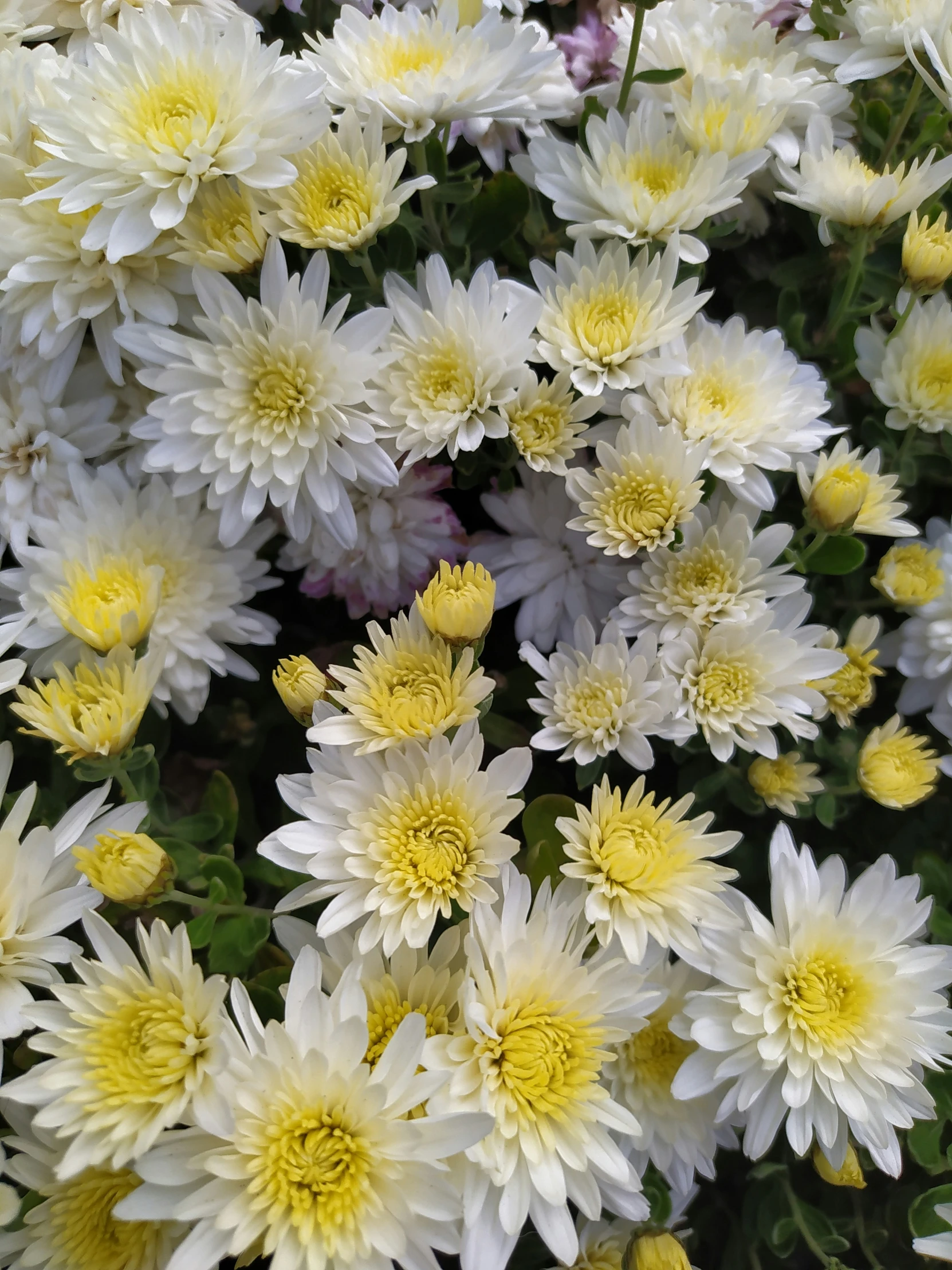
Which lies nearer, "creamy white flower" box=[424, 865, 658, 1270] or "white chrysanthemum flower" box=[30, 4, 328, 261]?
"creamy white flower" box=[424, 865, 658, 1270]

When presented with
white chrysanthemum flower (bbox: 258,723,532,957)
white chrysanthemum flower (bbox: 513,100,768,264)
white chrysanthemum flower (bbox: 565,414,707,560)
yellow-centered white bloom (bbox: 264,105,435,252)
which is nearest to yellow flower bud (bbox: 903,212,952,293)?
white chrysanthemum flower (bbox: 513,100,768,264)

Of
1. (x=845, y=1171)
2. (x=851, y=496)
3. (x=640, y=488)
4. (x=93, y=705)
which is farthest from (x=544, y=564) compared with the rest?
(x=845, y=1171)

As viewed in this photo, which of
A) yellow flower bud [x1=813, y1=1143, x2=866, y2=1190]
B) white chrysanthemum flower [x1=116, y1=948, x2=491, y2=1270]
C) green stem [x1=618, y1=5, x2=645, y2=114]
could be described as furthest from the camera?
green stem [x1=618, y1=5, x2=645, y2=114]

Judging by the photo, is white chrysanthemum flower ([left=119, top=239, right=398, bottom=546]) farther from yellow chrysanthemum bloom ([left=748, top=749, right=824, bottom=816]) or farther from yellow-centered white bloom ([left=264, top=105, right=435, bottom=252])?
yellow chrysanthemum bloom ([left=748, top=749, right=824, bottom=816])

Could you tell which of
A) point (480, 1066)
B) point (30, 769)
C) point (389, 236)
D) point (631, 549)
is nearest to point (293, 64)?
point (389, 236)

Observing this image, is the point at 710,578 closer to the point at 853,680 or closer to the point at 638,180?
the point at 853,680

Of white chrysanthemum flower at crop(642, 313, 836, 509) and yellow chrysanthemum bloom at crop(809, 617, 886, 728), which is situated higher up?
white chrysanthemum flower at crop(642, 313, 836, 509)

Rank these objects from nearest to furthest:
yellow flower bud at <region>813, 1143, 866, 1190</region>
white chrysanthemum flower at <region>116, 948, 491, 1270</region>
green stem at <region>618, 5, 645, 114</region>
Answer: white chrysanthemum flower at <region>116, 948, 491, 1270</region>
yellow flower bud at <region>813, 1143, 866, 1190</region>
green stem at <region>618, 5, 645, 114</region>

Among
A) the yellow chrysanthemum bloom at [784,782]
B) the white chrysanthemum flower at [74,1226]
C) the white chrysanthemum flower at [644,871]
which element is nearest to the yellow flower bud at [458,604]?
the white chrysanthemum flower at [644,871]
